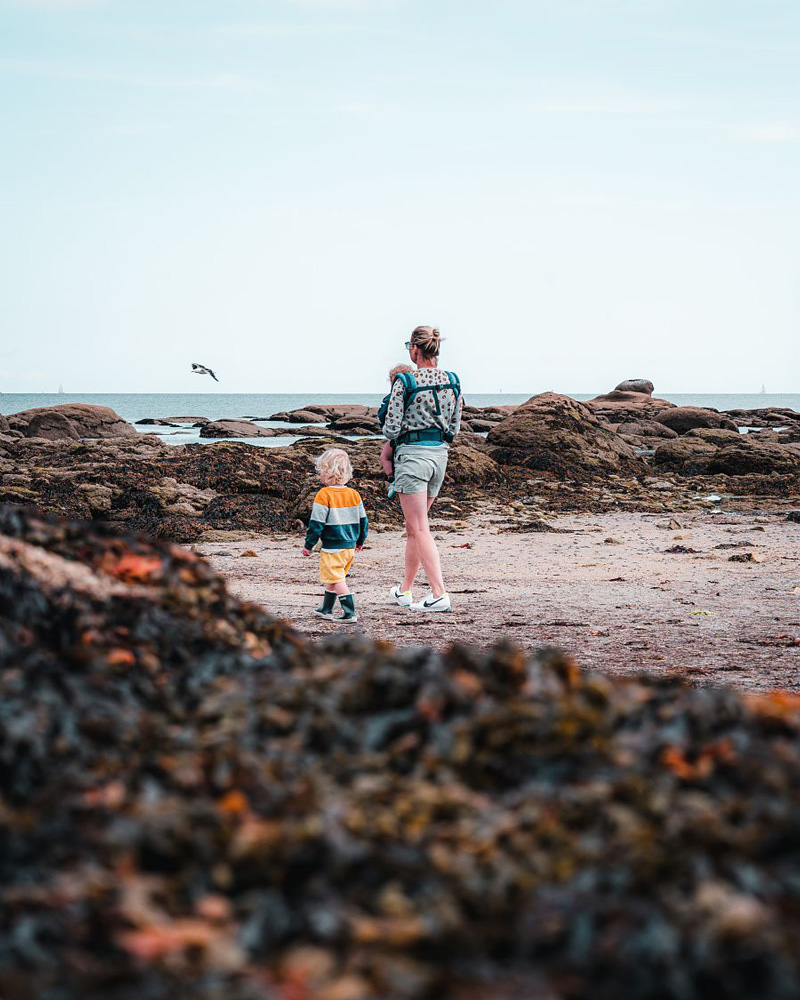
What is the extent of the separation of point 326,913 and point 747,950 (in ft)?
2.16

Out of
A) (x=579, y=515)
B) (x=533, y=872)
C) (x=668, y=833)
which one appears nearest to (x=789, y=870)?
(x=668, y=833)

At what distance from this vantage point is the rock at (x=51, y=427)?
36.0 meters

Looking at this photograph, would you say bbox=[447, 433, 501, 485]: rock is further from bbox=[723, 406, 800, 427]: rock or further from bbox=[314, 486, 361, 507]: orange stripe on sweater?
bbox=[723, 406, 800, 427]: rock

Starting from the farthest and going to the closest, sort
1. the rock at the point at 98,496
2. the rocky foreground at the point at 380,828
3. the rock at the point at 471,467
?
1. the rock at the point at 471,467
2. the rock at the point at 98,496
3. the rocky foreground at the point at 380,828

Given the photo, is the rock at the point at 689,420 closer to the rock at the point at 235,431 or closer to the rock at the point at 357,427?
the rock at the point at 357,427

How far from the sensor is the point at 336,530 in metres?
8.06

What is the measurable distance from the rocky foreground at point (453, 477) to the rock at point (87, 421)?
1001cm

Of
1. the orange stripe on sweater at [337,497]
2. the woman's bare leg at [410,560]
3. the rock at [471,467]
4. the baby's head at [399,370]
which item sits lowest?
the woman's bare leg at [410,560]

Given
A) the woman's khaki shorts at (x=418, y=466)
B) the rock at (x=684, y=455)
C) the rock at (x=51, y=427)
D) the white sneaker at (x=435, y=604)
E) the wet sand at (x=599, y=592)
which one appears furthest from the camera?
the rock at (x=51, y=427)

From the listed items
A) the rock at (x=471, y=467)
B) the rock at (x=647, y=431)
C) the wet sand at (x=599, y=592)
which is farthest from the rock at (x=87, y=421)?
the wet sand at (x=599, y=592)

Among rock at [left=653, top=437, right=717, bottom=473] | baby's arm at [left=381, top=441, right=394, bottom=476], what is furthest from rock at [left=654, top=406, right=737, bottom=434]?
baby's arm at [left=381, top=441, right=394, bottom=476]

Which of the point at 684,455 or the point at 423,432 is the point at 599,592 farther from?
the point at 684,455

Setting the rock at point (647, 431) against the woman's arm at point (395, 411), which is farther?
the rock at point (647, 431)

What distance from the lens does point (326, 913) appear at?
1.54 meters
